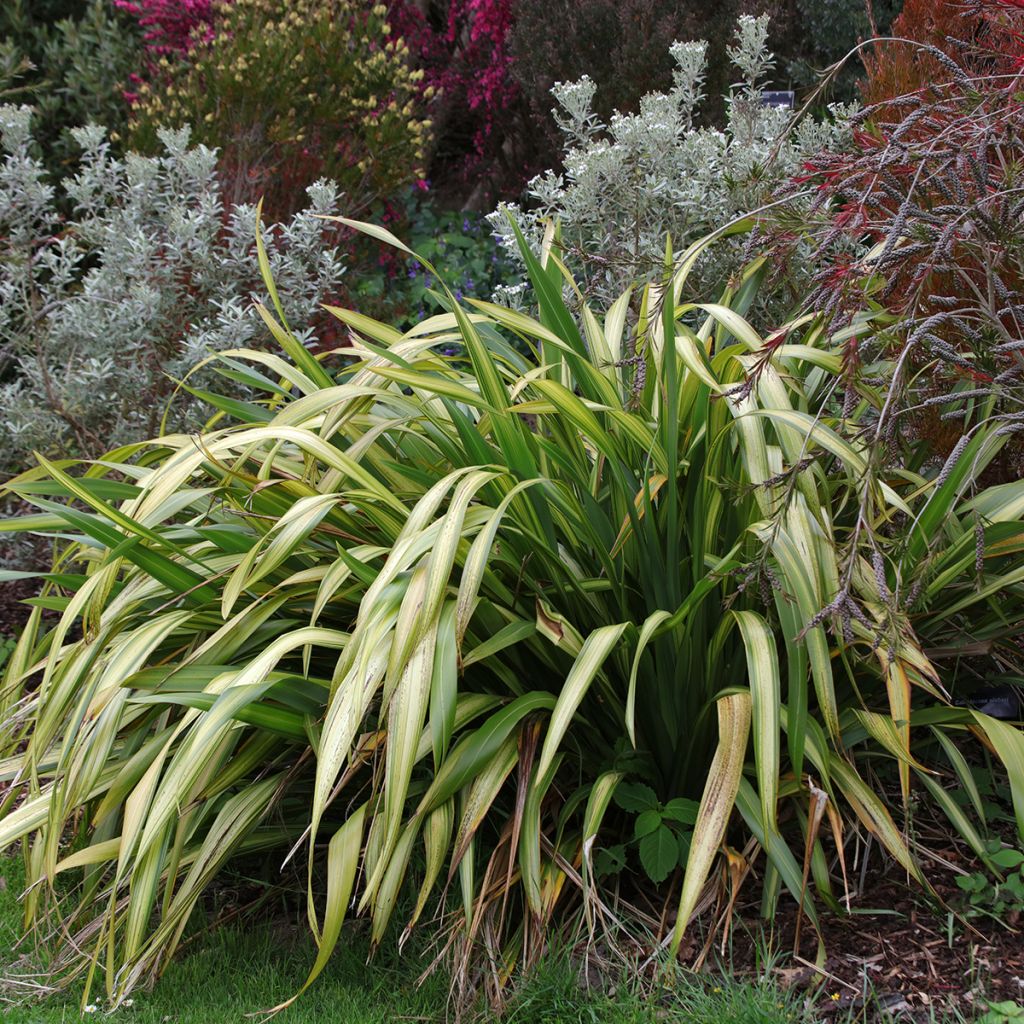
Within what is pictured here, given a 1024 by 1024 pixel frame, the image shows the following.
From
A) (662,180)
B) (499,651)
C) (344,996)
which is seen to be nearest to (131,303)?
(662,180)

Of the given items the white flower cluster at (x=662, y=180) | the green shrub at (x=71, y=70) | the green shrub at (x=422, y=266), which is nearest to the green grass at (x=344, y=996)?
the white flower cluster at (x=662, y=180)

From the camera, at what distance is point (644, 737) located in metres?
2.73

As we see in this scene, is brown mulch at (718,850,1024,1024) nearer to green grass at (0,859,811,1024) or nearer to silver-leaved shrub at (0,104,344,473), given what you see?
green grass at (0,859,811,1024)

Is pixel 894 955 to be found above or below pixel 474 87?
below

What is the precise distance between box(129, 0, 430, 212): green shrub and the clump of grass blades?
254 cm

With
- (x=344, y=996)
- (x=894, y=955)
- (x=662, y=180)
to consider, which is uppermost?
(x=662, y=180)

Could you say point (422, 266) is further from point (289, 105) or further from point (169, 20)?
point (169, 20)

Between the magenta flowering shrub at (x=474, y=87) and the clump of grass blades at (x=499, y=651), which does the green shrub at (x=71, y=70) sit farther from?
the clump of grass blades at (x=499, y=651)

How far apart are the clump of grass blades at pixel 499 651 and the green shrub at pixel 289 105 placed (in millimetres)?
2542

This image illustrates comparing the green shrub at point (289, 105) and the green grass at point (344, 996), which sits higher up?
the green shrub at point (289, 105)

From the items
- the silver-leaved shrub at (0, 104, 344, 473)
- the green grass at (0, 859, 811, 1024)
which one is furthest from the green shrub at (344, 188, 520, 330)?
the green grass at (0, 859, 811, 1024)

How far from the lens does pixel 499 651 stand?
109 inches

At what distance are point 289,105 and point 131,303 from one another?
1.76m

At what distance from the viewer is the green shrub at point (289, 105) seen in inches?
212
